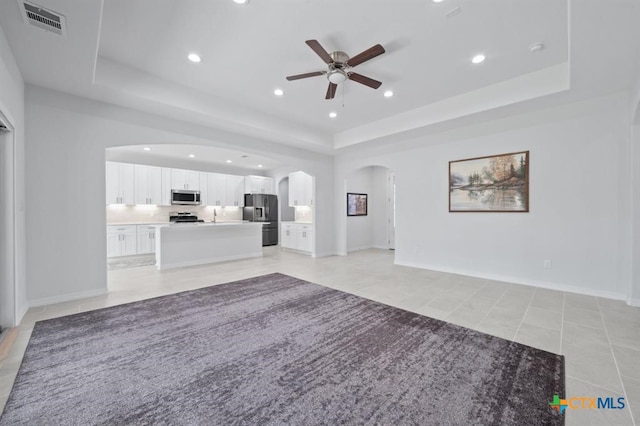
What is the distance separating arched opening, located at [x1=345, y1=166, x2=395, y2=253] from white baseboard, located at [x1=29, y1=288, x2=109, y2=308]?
6044mm

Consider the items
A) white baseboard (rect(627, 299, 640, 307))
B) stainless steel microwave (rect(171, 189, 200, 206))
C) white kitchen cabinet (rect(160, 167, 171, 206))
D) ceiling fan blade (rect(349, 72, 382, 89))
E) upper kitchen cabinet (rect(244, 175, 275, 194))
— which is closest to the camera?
ceiling fan blade (rect(349, 72, 382, 89))

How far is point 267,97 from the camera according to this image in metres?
4.34

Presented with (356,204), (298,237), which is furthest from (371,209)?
(298,237)

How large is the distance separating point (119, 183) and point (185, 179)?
5.59 ft

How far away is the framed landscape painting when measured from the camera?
4.36 m

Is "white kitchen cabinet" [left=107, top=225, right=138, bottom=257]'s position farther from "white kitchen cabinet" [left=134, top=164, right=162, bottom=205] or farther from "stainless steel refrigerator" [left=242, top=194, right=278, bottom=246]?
"stainless steel refrigerator" [left=242, top=194, right=278, bottom=246]

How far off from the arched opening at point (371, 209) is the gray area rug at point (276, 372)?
5270mm

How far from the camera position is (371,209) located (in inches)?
350

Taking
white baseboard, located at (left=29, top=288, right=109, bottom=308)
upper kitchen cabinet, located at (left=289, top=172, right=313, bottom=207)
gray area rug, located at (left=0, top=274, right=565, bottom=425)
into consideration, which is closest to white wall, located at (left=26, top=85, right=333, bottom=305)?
white baseboard, located at (left=29, top=288, right=109, bottom=308)

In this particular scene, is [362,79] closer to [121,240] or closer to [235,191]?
[235,191]

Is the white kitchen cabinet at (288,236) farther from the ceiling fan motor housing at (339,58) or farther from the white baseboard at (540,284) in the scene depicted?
the ceiling fan motor housing at (339,58)

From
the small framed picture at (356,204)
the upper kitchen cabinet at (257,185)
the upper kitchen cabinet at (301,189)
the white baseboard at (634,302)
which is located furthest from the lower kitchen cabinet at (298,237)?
the white baseboard at (634,302)

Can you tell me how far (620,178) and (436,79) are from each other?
288 cm

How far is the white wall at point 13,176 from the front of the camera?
8.29ft
